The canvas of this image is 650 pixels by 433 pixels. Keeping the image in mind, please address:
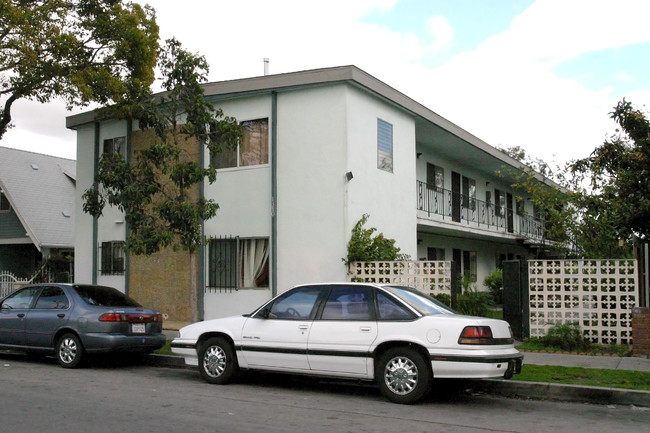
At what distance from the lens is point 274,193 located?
15.5 metres

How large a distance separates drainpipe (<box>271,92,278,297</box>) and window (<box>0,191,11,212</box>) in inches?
625

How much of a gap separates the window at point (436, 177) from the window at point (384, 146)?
4.82 m

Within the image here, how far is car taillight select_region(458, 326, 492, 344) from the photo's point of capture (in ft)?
Answer: 25.5

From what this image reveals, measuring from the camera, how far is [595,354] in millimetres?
11891

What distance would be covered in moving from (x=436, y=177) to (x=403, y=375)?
50.2 feet

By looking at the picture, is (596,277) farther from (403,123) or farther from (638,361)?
(403,123)

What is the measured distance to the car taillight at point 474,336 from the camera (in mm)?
7781

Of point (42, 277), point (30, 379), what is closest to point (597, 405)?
point (30, 379)

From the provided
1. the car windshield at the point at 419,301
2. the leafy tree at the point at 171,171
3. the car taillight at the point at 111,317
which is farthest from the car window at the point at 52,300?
the car windshield at the point at 419,301

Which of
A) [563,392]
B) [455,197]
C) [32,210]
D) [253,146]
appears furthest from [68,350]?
[32,210]

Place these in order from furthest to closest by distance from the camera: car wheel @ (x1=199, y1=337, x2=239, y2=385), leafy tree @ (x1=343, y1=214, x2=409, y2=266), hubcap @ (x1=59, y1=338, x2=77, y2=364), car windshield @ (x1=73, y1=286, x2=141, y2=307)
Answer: leafy tree @ (x1=343, y1=214, x2=409, y2=266) < car windshield @ (x1=73, y1=286, x2=141, y2=307) < hubcap @ (x1=59, y1=338, x2=77, y2=364) < car wheel @ (x1=199, y1=337, x2=239, y2=385)

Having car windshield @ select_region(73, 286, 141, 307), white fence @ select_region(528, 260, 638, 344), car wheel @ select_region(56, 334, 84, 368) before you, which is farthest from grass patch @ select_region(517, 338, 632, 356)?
car wheel @ select_region(56, 334, 84, 368)

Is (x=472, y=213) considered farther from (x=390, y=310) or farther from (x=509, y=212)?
(x=390, y=310)

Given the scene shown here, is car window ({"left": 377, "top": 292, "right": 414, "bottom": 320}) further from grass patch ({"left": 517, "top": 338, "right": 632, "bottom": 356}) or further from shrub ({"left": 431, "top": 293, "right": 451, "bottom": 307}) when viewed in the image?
shrub ({"left": 431, "top": 293, "right": 451, "bottom": 307})
